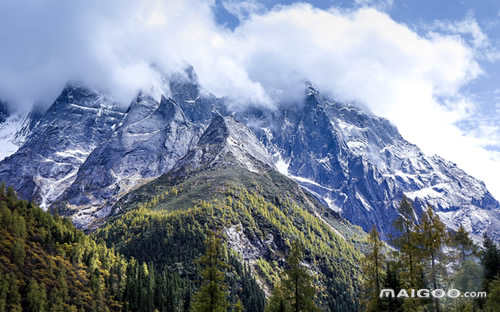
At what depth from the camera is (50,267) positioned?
336 ft

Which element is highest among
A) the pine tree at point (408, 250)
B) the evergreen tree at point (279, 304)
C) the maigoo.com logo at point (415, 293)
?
the pine tree at point (408, 250)

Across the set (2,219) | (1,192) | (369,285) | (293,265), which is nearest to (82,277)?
(2,219)

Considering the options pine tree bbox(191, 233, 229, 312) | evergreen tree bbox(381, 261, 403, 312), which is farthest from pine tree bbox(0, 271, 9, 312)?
evergreen tree bbox(381, 261, 403, 312)

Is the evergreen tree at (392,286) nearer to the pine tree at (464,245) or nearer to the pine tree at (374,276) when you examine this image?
the pine tree at (374,276)

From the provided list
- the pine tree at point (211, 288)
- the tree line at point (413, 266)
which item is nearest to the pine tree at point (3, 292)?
the pine tree at point (211, 288)

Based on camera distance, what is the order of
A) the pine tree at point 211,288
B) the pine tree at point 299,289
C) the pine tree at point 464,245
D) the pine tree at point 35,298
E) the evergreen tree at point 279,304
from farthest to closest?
the pine tree at point 35,298 → the pine tree at point 464,245 → the evergreen tree at point 279,304 → the pine tree at point 299,289 → the pine tree at point 211,288

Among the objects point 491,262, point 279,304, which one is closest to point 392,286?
point 279,304

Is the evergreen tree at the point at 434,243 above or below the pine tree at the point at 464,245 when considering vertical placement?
below

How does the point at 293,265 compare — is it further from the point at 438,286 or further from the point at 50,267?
the point at 50,267

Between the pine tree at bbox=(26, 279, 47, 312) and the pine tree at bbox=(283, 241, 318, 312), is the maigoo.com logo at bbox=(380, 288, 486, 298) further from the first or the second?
the pine tree at bbox=(26, 279, 47, 312)

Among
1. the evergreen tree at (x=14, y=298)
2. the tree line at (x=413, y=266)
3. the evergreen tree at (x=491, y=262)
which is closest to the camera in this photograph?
the tree line at (x=413, y=266)

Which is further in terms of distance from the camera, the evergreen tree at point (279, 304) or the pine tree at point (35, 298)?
the pine tree at point (35, 298)

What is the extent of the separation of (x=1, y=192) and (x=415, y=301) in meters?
114

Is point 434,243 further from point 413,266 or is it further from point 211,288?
point 211,288
